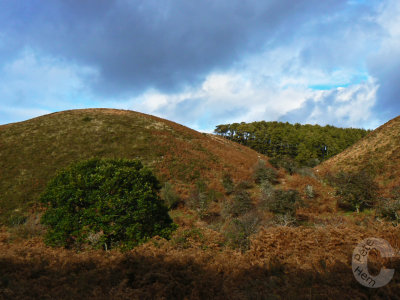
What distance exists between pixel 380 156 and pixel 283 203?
19.6 m

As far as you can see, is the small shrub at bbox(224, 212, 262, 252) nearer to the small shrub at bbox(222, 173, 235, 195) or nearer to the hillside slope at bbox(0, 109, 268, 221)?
the small shrub at bbox(222, 173, 235, 195)

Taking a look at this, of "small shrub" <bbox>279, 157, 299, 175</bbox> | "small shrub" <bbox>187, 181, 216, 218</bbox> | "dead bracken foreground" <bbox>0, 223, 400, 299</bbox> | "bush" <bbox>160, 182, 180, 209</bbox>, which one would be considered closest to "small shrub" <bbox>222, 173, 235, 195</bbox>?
"small shrub" <bbox>187, 181, 216, 218</bbox>

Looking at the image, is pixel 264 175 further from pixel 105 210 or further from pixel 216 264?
pixel 216 264

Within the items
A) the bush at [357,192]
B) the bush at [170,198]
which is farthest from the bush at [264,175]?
the bush at [170,198]

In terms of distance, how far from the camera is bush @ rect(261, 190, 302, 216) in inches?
546

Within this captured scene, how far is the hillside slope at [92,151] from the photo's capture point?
71.1ft

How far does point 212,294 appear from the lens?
15.5ft

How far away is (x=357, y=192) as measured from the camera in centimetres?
1441

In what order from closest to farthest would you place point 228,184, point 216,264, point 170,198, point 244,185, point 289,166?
1. point 216,264
2. point 170,198
3. point 228,184
4. point 244,185
5. point 289,166

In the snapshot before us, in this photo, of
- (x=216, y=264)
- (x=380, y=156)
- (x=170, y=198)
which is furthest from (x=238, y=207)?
(x=380, y=156)

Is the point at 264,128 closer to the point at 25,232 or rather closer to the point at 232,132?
the point at 232,132

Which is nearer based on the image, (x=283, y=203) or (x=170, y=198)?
(x=283, y=203)

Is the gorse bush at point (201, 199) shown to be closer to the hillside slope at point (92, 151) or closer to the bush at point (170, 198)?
the bush at point (170, 198)

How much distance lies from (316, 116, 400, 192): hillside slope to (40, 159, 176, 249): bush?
56.7 feet
